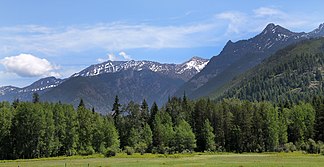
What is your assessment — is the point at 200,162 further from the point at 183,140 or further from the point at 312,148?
the point at 183,140

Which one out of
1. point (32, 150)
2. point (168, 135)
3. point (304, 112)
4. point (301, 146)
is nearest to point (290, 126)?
point (304, 112)

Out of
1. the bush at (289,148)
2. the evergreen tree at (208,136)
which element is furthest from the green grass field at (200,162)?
the evergreen tree at (208,136)

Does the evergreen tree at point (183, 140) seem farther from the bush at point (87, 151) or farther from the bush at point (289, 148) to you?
the bush at point (289, 148)

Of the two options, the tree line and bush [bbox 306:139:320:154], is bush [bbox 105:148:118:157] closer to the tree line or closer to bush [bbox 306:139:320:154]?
the tree line

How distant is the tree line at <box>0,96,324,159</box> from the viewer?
13538 cm

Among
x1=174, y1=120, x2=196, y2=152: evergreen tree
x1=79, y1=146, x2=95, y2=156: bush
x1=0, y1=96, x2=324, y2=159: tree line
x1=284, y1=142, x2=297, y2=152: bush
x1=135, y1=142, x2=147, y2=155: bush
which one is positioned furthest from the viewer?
x1=174, y1=120, x2=196, y2=152: evergreen tree

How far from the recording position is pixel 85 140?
149m

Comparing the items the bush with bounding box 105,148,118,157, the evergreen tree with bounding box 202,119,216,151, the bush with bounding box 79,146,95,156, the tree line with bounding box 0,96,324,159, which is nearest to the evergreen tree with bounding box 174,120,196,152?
the tree line with bounding box 0,96,324,159

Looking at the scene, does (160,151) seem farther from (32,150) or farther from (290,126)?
(290,126)

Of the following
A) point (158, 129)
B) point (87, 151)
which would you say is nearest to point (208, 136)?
point (158, 129)

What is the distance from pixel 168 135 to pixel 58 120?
41337 mm

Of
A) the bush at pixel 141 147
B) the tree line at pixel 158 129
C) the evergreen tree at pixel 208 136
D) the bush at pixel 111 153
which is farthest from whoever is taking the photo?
the evergreen tree at pixel 208 136

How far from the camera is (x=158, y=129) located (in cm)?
15725

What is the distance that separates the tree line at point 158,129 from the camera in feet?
444
